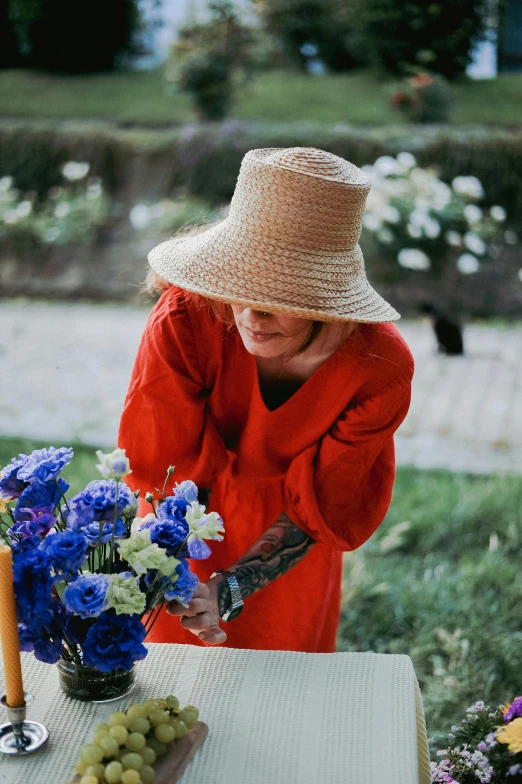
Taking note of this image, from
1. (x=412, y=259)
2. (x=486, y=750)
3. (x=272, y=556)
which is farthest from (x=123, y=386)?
(x=486, y=750)

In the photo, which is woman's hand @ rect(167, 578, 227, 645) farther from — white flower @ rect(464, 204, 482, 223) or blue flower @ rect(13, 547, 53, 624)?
white flower @ rect(464, 204, 482, 223)

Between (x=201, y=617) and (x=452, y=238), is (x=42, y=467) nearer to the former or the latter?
(x=201, y=617)

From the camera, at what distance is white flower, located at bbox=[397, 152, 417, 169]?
6.52m

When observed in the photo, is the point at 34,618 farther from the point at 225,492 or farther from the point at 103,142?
the point at 103,142

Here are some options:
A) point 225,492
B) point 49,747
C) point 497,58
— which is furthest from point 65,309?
point 49,747

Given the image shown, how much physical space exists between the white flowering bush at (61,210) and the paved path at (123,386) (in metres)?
0.91

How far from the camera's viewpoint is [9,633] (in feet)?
3.72

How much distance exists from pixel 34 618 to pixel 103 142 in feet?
21.6

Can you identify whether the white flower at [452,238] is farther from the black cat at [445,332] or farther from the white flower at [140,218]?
the white flower at [140,218]

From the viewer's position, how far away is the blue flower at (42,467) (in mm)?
1218

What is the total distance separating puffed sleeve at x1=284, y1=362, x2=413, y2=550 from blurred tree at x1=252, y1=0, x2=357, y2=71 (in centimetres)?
746

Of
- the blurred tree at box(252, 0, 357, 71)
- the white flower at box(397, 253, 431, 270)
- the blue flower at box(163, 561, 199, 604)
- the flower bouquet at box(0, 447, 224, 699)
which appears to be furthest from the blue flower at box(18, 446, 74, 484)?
the blurred tree at box(252, 0, 357, 71)

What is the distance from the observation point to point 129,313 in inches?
245

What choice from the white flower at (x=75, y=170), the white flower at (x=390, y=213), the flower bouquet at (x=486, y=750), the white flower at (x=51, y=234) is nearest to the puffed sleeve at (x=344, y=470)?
the flower bouquet at (x=486, y=750)
